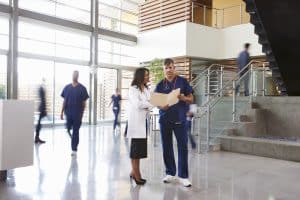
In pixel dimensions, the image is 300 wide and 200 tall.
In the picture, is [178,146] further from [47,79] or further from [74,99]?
[47,79]

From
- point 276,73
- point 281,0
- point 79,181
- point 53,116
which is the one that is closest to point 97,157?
point 79,181

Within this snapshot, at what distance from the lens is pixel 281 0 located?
240 inches

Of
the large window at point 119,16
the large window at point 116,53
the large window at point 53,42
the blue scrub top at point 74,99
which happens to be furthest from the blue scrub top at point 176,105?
the large window at point 119,16

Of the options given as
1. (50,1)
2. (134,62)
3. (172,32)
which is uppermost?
(50,1)

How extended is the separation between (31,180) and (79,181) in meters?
0.63

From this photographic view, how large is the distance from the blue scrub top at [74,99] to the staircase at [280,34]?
381cm

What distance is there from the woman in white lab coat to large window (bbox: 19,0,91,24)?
377 inches

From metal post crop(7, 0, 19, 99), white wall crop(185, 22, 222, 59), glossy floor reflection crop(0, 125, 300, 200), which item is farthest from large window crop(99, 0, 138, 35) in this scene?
glossy floor reflection crop(0, 125, 300, 200)

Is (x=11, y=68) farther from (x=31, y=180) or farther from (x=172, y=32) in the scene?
(x=31, y=180)

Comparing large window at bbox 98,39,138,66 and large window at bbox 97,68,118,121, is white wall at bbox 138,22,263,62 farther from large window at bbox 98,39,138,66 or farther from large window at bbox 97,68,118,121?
large window at bbox 97,68,118,121

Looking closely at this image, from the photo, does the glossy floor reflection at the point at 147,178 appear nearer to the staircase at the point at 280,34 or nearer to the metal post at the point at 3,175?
the metal post at the point at 3,175

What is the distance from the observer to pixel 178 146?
4.21 meters

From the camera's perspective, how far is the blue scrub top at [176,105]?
421cm

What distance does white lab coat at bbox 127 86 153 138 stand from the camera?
4.10m
